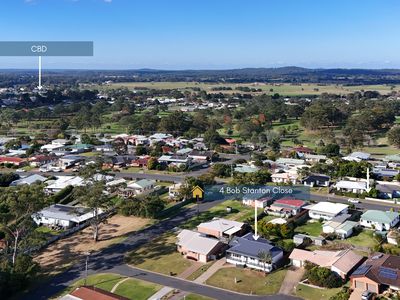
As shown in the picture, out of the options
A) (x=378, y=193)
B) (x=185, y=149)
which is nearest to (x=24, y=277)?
(x=378, y=193)

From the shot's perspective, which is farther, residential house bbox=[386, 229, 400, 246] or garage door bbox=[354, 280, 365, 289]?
residential house bbox=[386, 229, 400, 246]

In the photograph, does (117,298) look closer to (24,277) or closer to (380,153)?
(24,277)

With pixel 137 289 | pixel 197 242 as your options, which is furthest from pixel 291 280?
pixel 137 289

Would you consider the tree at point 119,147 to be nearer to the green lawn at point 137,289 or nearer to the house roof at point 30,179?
the house roof at point 30,179

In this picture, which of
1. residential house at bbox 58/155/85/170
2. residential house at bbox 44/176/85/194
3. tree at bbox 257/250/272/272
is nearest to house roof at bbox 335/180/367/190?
tree at bbox 257/250/272/272

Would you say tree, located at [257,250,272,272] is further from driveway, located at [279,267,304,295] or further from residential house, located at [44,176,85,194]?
residential house, located at [44,176,85,194]

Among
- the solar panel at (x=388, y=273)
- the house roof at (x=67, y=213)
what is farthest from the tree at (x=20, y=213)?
the solar panel at (x=388, y=273)

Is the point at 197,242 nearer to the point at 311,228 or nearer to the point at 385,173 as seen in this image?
the point at 311,228
